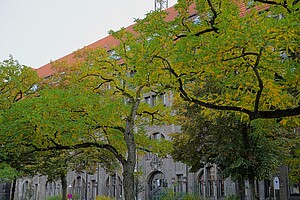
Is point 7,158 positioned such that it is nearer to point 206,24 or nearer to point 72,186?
point 206,24

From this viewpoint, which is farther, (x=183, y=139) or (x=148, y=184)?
(x=148, y=184)

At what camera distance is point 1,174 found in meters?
20.3

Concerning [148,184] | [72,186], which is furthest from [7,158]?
[72,186]

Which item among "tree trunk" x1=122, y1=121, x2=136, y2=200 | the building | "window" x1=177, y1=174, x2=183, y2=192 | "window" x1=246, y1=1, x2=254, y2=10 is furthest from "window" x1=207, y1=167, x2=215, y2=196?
"window" x1=246, y1=1, x2=254, y2=10

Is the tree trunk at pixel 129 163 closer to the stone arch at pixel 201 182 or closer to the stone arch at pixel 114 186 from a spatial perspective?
the stone arch at pixel 201 182

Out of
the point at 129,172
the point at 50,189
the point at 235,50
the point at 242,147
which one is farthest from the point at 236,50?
the point at 50,189

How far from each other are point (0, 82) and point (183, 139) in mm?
11512

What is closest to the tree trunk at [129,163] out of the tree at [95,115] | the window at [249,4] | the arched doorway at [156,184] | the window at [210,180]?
the tree at [95,115]

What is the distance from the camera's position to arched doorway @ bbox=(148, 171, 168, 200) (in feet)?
141

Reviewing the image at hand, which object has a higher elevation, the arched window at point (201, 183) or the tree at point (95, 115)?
the tree at point (95, 115)

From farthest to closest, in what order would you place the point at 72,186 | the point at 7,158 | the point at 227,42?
the point at 72,186, the point at 7,158, the point at 227,42

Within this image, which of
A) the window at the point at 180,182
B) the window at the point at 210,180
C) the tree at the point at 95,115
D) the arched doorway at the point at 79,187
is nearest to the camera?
the tree at the point at 95,115

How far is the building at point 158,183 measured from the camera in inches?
1363

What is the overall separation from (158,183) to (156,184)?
1.60ft
